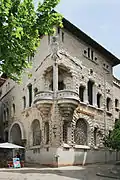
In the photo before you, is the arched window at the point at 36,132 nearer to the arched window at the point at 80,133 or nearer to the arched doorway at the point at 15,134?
the arched window at the point at 80,133

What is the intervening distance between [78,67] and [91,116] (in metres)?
5.35

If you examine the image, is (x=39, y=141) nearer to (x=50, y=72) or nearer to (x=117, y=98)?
(x=50, y=72)

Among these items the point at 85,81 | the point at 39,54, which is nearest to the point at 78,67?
the point at 85,81

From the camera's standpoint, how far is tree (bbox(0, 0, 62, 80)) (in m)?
10.8

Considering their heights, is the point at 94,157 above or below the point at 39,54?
below

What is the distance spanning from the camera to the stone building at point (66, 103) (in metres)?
26.5

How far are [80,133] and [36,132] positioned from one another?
14.7 feet

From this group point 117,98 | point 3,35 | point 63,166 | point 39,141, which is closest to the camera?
point 3,35

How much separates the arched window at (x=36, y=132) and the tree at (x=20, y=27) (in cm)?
1752

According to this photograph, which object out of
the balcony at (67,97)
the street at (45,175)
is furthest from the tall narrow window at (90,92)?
the street at (45,175)

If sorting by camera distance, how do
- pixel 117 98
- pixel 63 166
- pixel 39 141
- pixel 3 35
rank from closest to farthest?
pixel 3 35, pixel 63 166, pixel 39 141, pixel 117 98

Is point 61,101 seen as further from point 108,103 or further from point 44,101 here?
point 108,103

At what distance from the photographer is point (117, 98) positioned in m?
37.8

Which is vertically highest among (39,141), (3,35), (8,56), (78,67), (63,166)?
(78,67)
